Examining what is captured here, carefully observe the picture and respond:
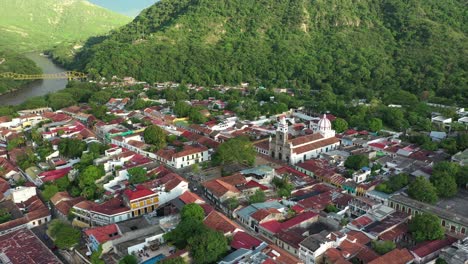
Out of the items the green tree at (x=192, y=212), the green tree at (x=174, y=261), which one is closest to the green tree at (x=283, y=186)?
→ the green tree at (x=192, y=212)

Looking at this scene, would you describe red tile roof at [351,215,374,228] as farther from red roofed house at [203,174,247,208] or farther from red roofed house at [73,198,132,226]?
red roofed house at [73,198,132,226]

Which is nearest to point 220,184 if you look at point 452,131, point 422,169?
point 422,169

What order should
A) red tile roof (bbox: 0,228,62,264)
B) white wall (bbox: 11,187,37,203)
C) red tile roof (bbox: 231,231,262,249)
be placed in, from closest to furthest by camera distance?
red tile roof (bbox: 231,231,262,249)
red tile roof (bbox: 0,228,62,264)
white wall (bbox: 11,187,37,203)

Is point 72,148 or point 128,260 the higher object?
point 72,148

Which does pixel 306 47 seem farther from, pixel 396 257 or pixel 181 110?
pixel 396 257

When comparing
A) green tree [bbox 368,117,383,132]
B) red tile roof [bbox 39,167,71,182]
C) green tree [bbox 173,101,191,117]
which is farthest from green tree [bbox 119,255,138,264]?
green tree [bbox 368,117,383,132]

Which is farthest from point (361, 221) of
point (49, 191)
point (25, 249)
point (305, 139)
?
point (49, 191)

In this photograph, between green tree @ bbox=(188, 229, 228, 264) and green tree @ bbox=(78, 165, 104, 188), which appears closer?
green tree @ bbox=(188, 229, 228, 264)
